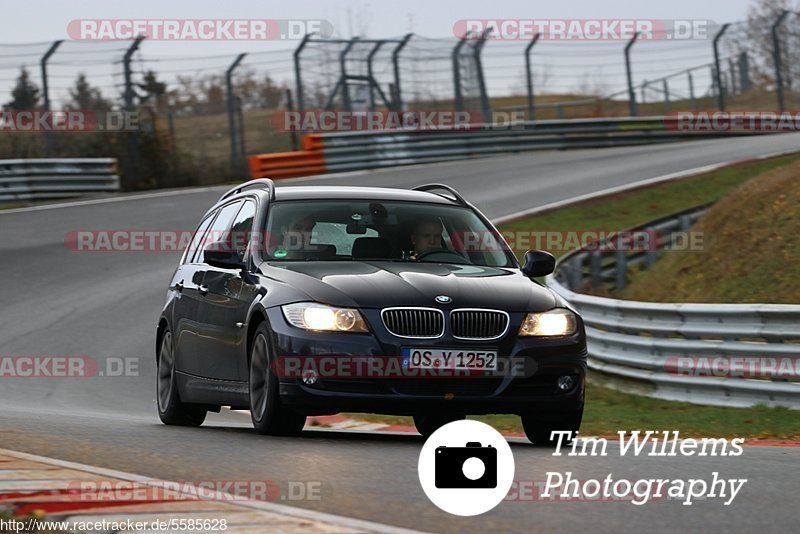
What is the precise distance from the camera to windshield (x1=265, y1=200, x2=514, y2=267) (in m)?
9.47

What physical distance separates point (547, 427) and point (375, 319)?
1412 mm

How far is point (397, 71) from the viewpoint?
1324 inches

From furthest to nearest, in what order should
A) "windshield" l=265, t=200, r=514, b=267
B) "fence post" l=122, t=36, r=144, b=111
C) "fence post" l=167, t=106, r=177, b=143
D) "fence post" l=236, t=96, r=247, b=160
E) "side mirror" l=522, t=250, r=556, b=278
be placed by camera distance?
"fence post" l=236, t=96, r=247, b=160
"fence post" l=167, t=106, r=177, b=143
"fence post" l=122, t=36, r=144, b=111
"side mirror" l=522, t=250, r=556, b=278
"windshield" l=265, t=200, r=514, b=267

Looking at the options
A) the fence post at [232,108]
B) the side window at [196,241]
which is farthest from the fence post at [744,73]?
the side window at [196,241]

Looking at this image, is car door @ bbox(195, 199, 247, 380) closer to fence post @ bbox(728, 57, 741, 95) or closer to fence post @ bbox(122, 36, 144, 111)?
fence post @ bbox(122, 36, 144, 111)

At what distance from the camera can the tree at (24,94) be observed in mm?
28984

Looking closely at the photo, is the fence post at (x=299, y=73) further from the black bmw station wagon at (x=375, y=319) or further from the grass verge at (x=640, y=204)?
the black bmw station wagon at (x=375, y=319)

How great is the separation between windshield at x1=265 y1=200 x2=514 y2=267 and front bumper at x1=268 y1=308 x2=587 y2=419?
3.15 feet

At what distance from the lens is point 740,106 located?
39969 millimetres

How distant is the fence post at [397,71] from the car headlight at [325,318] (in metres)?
25.2

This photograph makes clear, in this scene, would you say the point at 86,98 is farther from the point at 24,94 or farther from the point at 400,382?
the point at 400,382

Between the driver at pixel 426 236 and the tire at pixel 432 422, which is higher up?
the driver at pixel 426 236

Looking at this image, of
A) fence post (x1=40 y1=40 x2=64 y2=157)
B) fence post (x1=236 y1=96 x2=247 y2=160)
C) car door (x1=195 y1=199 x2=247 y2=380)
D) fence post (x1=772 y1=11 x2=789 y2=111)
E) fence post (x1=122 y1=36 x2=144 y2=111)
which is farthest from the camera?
fence post (x1=772 y1=11 x2=789 y2=111)

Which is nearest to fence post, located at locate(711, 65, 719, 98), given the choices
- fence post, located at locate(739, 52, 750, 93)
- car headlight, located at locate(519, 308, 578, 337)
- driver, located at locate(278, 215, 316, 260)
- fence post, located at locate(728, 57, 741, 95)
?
fence post, located at locate(728, 57, 741, 95)
